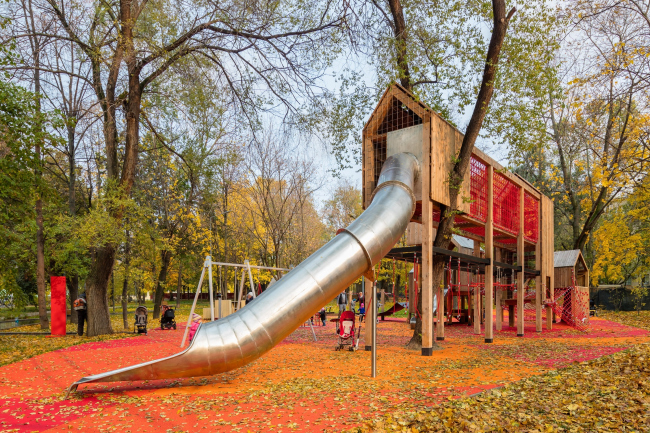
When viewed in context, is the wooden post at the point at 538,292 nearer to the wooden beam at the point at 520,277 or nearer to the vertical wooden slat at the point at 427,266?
the wooden beam at the point at 520,277

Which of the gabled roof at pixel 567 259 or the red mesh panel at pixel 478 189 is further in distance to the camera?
the gabled roof at pixel 567 259

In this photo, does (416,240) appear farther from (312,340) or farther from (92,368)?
(92,368)

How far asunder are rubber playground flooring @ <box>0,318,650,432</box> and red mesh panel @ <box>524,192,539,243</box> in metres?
6.11

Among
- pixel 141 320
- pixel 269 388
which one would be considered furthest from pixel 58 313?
pixel 269 388

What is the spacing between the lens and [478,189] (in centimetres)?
1420

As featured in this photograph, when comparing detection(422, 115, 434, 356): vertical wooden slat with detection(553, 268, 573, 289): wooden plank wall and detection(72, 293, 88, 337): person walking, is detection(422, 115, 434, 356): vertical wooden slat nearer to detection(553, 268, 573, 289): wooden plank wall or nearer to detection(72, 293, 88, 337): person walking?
detection(72, 293, 88, 337): person walking

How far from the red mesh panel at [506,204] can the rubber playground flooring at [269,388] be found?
4645 millimetres

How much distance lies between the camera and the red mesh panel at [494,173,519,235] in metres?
15.5

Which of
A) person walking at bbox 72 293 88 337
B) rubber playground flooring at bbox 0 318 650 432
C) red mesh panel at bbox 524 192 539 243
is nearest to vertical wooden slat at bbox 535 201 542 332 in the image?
red mesh panel at bbox 524 192 539 243

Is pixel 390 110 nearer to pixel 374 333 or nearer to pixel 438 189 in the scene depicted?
pixel 438 189

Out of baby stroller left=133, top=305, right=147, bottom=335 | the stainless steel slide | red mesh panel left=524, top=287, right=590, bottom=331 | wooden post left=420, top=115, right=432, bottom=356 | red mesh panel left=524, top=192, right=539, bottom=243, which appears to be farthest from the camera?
red mesh panel left=524, top=287, right=590, bottom=331

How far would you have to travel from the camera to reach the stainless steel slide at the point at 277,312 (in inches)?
277

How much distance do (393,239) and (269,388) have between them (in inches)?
144

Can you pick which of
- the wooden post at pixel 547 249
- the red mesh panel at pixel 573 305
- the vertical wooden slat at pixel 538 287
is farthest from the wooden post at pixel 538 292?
the red mesh panel at pixel 573 305
